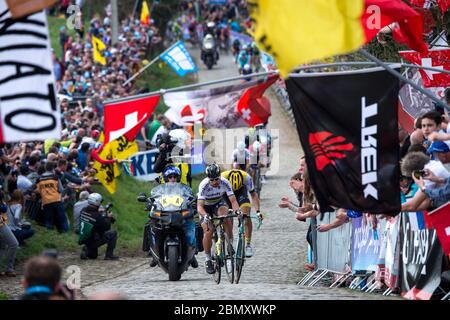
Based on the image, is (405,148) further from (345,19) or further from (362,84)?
(345,19)

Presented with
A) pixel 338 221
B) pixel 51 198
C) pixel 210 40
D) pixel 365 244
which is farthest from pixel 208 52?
pixel 365 244

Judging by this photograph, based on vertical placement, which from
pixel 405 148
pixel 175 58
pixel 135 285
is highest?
pixel 175 58

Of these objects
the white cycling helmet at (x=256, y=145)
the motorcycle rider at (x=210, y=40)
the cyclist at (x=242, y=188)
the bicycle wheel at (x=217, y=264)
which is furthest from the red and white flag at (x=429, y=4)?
the motorcycle rider at (x=210, y=40)

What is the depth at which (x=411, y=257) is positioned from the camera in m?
14.0

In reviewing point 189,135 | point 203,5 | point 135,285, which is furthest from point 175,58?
point 203,5

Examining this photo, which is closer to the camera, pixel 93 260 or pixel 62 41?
pixel 93 260

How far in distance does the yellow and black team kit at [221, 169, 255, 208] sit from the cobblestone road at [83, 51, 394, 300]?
107cm

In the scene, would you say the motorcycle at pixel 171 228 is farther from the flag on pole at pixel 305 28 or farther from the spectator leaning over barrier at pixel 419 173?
the flag on pole at pixel 305 28

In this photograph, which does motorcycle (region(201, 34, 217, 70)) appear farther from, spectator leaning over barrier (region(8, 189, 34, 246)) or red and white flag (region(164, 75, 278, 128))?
red and white flag (region(164, 75, 278, 128))

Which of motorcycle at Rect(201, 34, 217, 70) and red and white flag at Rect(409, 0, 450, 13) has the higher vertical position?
motorcycle at Rect(201, 34, 217, 70)

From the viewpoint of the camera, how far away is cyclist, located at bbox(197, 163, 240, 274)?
713 inches

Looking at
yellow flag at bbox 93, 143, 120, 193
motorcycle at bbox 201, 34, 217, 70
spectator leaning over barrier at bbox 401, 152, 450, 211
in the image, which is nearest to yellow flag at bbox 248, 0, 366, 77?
spectator leaning over barrier at bbox 401, 152, 450, 211

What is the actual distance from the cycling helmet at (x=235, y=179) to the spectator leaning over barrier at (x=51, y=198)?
12.3 ft
